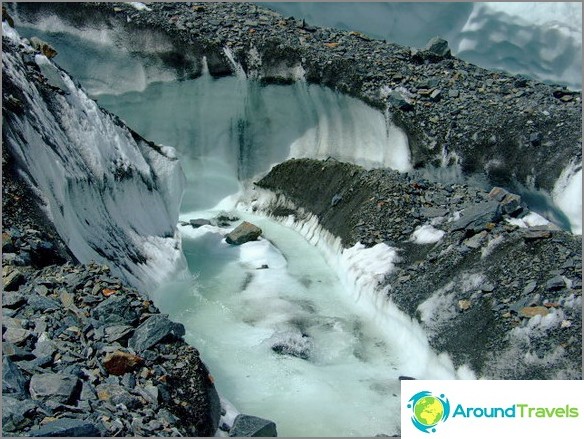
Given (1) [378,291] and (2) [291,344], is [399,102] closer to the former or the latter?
(1) [378,291]

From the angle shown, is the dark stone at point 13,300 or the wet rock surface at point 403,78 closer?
the dark stone at point 13,300

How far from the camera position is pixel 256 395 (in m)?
9.55

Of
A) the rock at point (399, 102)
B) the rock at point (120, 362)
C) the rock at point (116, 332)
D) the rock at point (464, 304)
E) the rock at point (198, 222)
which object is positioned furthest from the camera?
the rock at point (399, 102)

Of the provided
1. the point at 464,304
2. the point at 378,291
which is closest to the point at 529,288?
the point at 464,304

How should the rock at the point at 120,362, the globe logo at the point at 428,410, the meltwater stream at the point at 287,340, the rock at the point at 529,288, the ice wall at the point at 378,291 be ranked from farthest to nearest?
the ice wall at the point at 378,291 < the rock at the point at 529,288 < the meltwater stream at the point at 287,340 < the rock at the point at 120,362 < the globe logo at the point at 428,410

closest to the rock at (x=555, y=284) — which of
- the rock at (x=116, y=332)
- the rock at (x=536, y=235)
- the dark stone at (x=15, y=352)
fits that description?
the rock at (x=536, y=235)

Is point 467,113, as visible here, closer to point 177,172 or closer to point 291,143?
point 291,143

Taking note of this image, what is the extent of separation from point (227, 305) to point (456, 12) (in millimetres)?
18629

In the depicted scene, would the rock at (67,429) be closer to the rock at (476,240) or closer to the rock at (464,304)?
the rock at (464,304)

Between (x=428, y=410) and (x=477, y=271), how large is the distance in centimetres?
486

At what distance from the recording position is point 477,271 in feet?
36.4

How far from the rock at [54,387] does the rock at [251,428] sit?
2106 millimetres

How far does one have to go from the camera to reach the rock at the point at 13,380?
20.2ft

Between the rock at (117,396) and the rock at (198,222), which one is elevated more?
the rock at (198,222)
